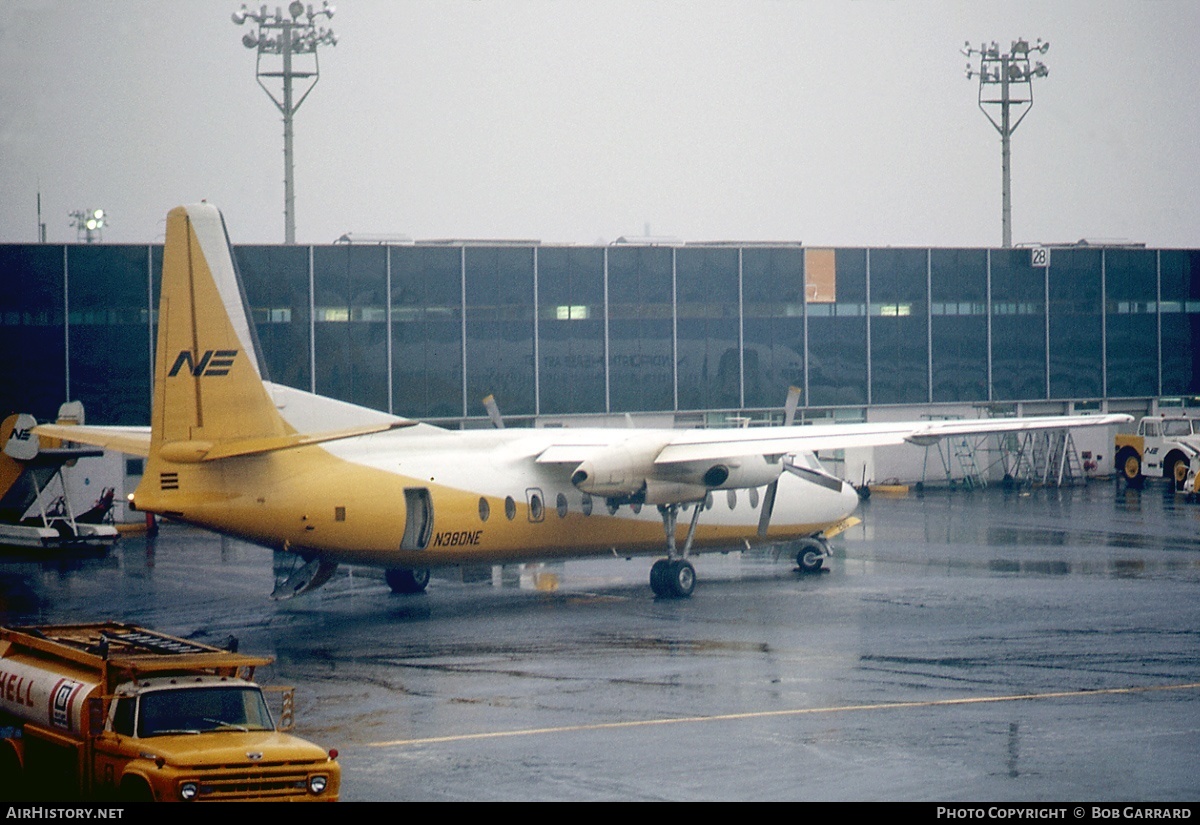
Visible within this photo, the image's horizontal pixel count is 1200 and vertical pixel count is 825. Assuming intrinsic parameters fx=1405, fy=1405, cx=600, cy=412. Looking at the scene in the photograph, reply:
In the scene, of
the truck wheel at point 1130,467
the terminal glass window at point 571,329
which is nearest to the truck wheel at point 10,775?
the terminal glass window at point 571,329

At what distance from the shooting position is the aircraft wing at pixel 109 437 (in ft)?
102

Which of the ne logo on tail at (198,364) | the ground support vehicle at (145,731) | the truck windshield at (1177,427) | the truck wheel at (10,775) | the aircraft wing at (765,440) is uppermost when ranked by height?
the ne logo on tail at (198,364)

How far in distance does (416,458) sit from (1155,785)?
640 inches

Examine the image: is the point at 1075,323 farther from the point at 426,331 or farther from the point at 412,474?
the point at 412,474

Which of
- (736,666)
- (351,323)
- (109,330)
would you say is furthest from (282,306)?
(736,666)

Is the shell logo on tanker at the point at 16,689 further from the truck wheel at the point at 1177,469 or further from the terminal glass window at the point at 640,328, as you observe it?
the truck wheel at the point at 1177,469

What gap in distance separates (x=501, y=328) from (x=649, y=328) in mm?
5994

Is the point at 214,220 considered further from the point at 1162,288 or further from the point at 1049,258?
the point at 1162,288

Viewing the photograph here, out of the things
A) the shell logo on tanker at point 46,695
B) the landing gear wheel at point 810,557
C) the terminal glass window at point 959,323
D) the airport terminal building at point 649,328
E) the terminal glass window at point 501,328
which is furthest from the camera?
the terminal glass window at point 959,323

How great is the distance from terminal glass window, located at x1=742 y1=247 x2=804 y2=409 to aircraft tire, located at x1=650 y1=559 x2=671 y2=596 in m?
26.9

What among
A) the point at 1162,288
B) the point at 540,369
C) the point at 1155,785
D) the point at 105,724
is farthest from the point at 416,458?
the point at 1162,288

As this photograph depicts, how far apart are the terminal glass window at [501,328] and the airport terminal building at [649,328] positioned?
0.07m

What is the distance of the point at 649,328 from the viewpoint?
5422cm

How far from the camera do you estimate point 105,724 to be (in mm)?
13398
